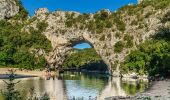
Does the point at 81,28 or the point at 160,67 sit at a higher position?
the point at 81,28

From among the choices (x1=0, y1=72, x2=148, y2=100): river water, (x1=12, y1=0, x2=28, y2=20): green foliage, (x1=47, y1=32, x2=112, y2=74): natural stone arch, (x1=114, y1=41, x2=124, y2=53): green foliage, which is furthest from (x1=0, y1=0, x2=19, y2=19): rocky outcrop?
(x1=0, y1=72, x2=148, y2=100): river water

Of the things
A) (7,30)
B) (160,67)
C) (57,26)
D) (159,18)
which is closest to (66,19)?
(57,26)

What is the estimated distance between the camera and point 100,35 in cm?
9644

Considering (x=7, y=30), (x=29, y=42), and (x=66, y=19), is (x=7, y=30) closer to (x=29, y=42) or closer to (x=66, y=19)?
(x=29, y=42)

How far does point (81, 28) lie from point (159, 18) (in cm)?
2077

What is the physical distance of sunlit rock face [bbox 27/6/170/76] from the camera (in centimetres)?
9029

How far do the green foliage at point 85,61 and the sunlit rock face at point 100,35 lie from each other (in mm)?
26441

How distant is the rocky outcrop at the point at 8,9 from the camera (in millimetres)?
113562

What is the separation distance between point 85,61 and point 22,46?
4389cm

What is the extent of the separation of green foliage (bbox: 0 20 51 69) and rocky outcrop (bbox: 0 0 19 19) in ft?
28.2

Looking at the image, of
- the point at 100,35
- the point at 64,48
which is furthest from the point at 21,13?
the point at 100,35

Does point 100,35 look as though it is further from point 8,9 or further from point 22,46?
point 8,9

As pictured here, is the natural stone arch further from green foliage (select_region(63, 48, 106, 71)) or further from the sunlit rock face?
green foliage (select_region(63, 48, 106, 71))

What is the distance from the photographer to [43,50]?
336 feet
